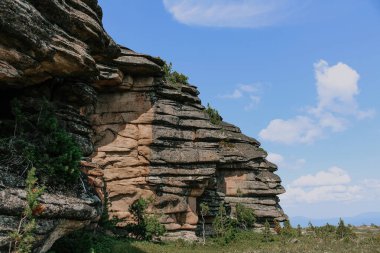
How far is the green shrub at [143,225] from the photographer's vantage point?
40562mm

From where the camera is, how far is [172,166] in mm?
45281

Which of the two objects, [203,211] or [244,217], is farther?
[244,217]

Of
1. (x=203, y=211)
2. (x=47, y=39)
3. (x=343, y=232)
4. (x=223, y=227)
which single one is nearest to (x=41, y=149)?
(x=47, y=39)

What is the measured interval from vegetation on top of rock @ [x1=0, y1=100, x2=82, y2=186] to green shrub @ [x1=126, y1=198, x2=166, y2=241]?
79.9ft

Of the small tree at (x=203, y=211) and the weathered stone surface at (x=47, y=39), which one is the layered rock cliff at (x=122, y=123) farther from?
the small tree at (x=203, y=211)

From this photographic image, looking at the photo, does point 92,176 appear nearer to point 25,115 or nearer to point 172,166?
point 25,115

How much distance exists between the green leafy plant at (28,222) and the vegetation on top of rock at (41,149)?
114 centimetres

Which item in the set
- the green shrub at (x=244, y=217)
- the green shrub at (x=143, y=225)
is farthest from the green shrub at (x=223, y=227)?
the green shrub at (x=143, y=225)

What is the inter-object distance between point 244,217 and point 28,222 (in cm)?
4690

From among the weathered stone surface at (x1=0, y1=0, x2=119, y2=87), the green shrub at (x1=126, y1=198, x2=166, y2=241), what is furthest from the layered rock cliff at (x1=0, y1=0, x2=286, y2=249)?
the green shrub at (x1=126, y1=198, x2=166, y2=241)

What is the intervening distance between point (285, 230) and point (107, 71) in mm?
36676

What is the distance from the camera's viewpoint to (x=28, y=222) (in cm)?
1408

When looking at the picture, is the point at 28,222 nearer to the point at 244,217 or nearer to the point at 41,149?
the point at 41,149

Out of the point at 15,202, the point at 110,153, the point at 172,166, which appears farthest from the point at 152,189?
the point at 15,202
